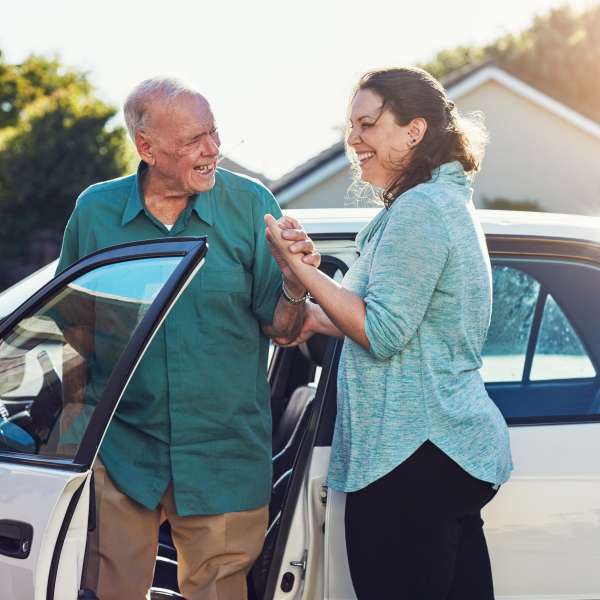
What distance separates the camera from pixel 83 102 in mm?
20750

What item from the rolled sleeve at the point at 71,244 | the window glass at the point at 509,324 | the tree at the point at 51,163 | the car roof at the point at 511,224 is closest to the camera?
the rolled sleeve at the point at 71,244

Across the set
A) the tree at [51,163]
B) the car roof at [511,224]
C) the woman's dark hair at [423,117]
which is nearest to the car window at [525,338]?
the car roof at [511,224]

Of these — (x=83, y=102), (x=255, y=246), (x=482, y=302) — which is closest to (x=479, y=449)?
(x=482, y=302)

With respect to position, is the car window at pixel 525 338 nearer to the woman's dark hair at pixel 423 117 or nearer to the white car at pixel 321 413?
the white car at pixel 321 413

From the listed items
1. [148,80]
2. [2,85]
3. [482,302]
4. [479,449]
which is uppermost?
[148,80]

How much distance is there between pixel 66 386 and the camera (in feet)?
8.77

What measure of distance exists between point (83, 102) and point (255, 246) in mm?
18589

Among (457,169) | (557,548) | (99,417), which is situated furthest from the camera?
(557,548)

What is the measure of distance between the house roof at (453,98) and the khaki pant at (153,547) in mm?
17259

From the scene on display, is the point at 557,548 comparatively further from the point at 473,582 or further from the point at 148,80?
the point at 148,80

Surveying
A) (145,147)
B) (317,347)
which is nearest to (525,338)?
(317,347)

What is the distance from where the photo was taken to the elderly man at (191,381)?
9.34ft

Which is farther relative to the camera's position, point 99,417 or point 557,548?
point 557,548

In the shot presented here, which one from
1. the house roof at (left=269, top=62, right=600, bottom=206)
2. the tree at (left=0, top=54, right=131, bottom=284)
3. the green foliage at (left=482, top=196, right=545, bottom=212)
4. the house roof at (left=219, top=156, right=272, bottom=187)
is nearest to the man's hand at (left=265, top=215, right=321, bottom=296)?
the house roof at (left=219, top=156, right=272, bottom=187)
